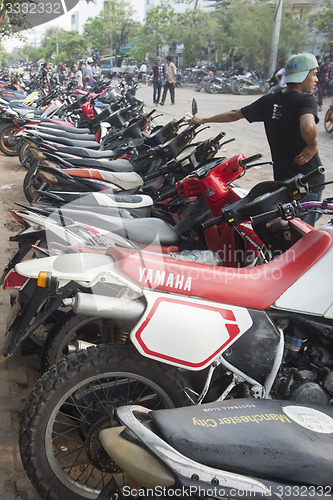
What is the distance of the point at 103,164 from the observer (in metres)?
4.96

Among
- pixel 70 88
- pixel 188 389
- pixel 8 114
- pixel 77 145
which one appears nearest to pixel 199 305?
pixel 188 389

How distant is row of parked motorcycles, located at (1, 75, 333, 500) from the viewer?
1.55m

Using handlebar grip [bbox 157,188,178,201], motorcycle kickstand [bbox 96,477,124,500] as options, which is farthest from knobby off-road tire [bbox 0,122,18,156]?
motorcycle kickstand [bbox 96,477,124,500]

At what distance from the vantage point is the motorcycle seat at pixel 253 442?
60.8 inches

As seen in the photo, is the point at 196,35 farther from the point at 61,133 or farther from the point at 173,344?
the point at 173,344

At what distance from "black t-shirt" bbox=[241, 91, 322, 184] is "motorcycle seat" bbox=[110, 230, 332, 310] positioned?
180 cm

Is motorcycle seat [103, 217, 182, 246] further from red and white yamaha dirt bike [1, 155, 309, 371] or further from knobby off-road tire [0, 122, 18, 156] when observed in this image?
knobby off-road tire [0, 122, 18, 156]

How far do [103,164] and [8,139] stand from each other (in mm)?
4761

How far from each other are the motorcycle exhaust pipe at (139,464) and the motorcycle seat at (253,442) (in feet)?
0.30

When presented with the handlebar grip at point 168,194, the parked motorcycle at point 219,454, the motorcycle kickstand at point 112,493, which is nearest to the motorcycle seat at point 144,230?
the handlebar grip at point 168,194

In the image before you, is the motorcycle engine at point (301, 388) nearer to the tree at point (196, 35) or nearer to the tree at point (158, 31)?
the tree at point (196, 35)

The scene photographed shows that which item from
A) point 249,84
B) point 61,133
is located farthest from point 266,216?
point 249,84

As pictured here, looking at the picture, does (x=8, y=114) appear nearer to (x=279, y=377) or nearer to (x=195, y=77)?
(x=279, y=377)

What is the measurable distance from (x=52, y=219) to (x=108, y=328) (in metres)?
0.78
